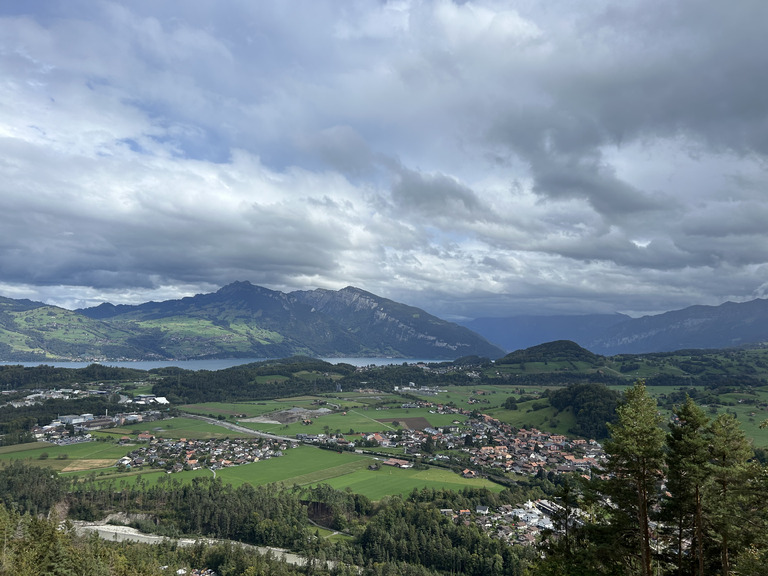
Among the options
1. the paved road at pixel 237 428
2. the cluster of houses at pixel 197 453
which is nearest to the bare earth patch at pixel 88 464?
the cluster of houses at pixel 197 453

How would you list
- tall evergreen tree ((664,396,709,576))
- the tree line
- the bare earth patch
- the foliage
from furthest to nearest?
the foliage, the bare earth patch, tall evergreen tree ((664,396,709,576)), the tree line

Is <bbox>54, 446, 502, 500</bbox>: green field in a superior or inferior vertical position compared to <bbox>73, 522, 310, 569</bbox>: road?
superior

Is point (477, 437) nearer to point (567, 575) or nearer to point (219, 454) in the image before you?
point (219, 454)

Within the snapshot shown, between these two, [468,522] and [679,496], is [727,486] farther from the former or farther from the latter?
[468,522]

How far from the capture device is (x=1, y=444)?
4419 inches

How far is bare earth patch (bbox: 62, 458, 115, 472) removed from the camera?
304 feet

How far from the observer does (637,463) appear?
54.9 ft

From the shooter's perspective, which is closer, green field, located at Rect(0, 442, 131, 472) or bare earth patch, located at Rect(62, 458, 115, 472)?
bare earth patch, located at Rect(62, 458, 115, 472)

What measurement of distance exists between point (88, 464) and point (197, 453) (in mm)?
22842

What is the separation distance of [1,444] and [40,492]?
55.1m

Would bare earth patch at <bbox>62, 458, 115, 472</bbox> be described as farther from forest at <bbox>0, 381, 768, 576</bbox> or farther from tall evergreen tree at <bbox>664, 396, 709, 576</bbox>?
tall evergreen tree at <bbox>664, 396, 709, 576</bbox>

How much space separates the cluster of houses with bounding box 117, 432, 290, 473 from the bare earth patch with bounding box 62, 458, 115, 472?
2.55 metres

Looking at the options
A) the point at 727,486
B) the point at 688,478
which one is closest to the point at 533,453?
the point at 688,478

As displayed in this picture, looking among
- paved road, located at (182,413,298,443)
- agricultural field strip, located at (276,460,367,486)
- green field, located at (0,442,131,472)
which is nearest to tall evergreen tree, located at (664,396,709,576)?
agricultural field strip, located at (276,460,367,486)
